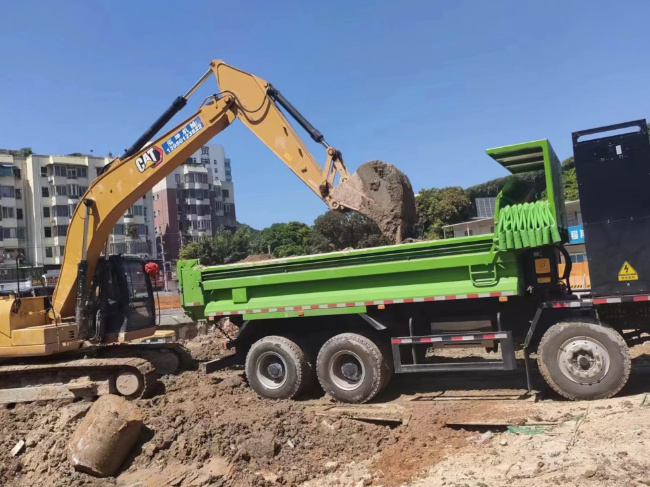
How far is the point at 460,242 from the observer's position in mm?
7719

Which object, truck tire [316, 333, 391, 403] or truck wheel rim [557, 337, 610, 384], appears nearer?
truck wheel rim [557, 337, 610, 384]

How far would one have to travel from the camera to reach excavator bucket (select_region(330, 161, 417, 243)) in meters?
8.30

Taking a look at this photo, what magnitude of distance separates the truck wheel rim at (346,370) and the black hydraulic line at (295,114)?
10.8ft

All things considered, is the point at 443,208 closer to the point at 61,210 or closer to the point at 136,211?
the point at 136,211

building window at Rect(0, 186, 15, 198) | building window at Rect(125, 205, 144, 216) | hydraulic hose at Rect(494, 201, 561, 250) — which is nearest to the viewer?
hydraulic hose at Rect(494, 201, 561, 250)

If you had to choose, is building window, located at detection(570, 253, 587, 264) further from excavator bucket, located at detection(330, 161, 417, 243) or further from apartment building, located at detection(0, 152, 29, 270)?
apartment building, located at detection(0, 152, 29, 270)

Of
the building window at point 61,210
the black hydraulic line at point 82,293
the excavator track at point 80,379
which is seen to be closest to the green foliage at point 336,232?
the black hydraulic line at point 82,293

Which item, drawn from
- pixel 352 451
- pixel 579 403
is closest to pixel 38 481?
pixel 352 451

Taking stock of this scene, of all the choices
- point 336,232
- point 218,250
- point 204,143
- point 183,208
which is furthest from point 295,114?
point 183,208

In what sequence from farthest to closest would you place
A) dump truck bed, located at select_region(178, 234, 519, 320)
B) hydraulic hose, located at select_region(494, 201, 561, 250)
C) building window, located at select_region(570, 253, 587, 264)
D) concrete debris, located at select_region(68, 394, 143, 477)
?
building window, located at select_region(570, 253, 587, 264) → dump truck bed, located at select_region(178, 234, 519, 320) → hydraulic hose, located at select_region(494, 201, 561, 250) → concrete debris, located at select_region(68, 394, 143, 477)

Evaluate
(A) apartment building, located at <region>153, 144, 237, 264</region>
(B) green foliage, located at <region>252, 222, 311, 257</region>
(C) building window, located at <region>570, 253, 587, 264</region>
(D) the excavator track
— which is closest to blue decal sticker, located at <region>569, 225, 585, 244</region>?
(C) building window, located at <region>570, 253, 587, 264</region>

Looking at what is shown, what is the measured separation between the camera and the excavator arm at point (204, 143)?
8398 mm

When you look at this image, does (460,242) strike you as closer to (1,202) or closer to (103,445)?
(103,445)

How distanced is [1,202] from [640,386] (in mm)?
61453
